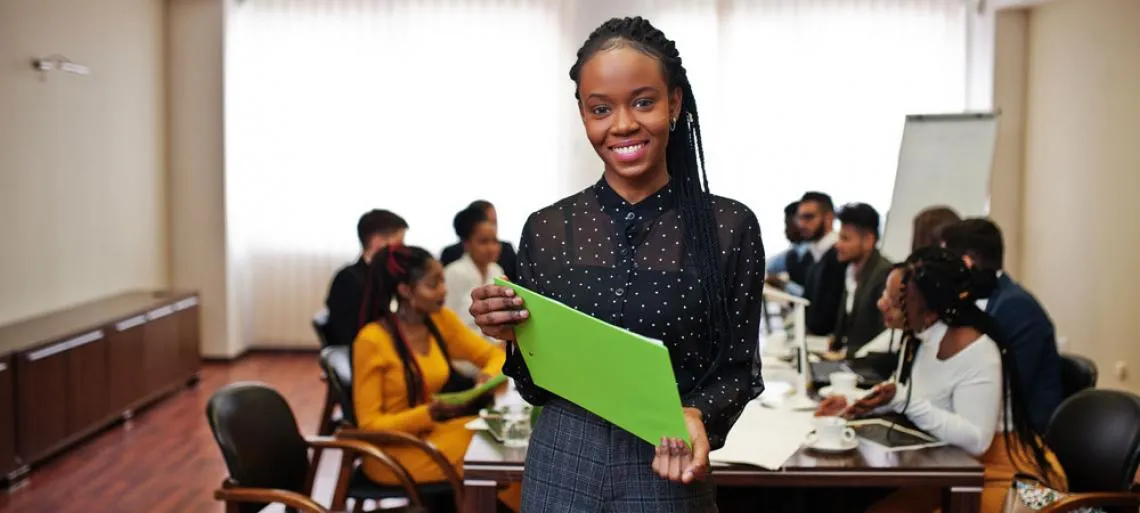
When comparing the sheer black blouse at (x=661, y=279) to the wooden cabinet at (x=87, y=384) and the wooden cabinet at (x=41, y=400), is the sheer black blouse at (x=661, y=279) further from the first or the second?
the wooden cabinet at (x=87, y=384)

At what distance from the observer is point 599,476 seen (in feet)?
5.25

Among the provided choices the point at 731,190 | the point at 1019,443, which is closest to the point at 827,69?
the point at 731,190

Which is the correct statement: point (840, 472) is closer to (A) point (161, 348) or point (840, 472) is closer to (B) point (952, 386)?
(B) point (952, 386)

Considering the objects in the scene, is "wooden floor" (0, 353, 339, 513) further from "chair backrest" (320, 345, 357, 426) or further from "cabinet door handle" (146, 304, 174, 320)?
"chair backrest" (320, 345, 357, 426)

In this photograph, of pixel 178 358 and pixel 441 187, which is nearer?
pixel 178 358

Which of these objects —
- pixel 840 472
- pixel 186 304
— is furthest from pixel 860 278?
pixel 186 304

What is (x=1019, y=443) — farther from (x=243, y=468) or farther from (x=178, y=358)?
(x=178, y=358)

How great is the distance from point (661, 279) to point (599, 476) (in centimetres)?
29

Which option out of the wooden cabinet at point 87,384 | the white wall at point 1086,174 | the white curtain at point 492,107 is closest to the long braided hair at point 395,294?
the wooden cabinet at point 87,384

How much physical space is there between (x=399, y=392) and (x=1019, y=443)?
76.5 inches

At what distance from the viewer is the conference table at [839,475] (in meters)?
2.78

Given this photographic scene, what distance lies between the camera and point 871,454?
291 centimetres

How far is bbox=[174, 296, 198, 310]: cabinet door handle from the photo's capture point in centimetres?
726

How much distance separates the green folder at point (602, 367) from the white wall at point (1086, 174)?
6.10 m
